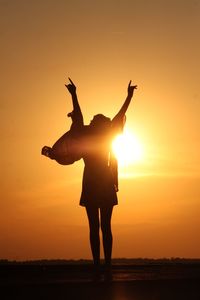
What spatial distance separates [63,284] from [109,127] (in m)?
3.93

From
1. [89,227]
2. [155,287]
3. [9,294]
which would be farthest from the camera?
[89,227]

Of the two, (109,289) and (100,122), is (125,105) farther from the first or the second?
(109,289)

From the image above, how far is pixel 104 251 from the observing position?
Answer: 1341 centimetres

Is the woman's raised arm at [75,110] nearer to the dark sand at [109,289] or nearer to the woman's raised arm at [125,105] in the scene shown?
the woman's raised arm at [125,105]

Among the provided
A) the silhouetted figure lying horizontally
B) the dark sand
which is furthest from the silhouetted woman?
the dark sand

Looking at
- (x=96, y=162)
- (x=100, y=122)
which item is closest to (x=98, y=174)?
(x=96, y=162)

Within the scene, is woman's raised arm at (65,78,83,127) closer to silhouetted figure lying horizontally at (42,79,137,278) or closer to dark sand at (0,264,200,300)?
silhouetted figure lying horizontally at (42,79,137,278)

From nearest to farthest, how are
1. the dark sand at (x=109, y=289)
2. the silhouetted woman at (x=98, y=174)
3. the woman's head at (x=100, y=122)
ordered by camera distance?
the dark sand at (x=109, y=289) < the silhouetted woman at (x=98, y=174) < the woman's head at (x=100, y=122)

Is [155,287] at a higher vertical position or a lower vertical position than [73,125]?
lower

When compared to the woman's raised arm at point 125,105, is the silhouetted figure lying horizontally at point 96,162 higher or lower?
lower

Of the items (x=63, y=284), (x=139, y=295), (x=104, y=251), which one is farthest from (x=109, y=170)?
(x=139, y=295)

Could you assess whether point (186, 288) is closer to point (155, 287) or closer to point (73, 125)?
point (155, 287)

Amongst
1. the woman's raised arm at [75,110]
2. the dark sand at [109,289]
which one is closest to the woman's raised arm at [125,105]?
the woman's raised arm at [75,110]

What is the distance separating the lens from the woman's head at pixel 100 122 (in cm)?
1362
